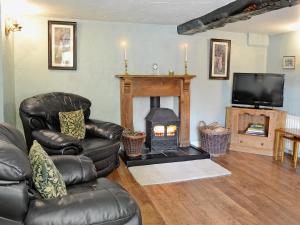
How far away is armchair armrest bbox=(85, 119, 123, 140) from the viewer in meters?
3.72

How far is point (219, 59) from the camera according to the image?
5.16m

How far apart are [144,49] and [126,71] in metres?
0.49

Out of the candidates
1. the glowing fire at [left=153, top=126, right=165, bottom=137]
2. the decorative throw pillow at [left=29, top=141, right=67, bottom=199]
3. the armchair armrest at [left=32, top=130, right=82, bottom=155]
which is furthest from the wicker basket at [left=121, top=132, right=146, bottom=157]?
the decorative throw pillow at [left=29, top=141, right=67, bottom=199]

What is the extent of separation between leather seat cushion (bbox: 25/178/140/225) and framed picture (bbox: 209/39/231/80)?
3.99 m

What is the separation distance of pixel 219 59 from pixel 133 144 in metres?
2.28

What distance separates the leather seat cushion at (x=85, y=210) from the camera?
137cm

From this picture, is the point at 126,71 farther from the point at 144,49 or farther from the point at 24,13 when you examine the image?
the point at 24,13

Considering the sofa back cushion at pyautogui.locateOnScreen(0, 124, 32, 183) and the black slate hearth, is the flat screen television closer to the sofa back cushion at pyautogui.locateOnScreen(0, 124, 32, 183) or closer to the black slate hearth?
the black slate hearth

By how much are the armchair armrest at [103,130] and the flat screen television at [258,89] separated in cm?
244

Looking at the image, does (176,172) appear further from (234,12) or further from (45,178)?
(45,178)

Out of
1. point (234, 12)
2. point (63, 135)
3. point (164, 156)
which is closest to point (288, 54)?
point (234, 12)

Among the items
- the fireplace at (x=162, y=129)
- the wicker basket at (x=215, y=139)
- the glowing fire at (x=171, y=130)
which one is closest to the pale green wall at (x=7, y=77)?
the fireplace at (x=162, y=129)

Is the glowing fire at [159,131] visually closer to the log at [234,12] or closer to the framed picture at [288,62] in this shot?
the log at [234,12]

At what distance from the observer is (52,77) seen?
4.32 metres
